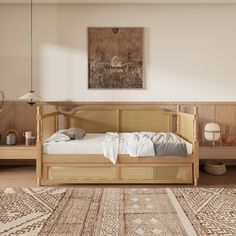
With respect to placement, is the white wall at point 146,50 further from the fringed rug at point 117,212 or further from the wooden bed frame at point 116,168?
the fringed rug at point 117,212

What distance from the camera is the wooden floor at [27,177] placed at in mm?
3311

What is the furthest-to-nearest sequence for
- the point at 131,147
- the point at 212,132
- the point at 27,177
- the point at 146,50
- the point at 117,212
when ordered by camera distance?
the point at 146,50, the point at 212,132, the point at 27,177, the point at 131,147, the point at 117,212

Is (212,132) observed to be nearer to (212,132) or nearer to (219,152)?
(212,132)

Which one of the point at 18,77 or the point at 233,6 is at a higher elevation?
the point at 233,6

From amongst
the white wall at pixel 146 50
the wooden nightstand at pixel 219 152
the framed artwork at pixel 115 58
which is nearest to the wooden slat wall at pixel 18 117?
the white wall at pixel 146 50

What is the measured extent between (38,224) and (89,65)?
269 cm

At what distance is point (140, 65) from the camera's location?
413 cm

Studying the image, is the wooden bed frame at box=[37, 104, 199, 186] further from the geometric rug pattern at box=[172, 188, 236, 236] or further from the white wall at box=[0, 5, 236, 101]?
the white wall at box=[0, 5, 236, 101]

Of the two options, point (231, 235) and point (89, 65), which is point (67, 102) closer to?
point (89, 65)

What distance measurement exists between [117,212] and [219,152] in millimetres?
2099

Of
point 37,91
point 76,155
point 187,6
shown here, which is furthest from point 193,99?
point 37,91

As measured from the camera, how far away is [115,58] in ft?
13.6

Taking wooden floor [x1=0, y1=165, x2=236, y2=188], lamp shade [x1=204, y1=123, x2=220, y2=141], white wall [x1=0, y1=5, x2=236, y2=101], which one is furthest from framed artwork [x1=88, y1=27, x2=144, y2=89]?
wooden floor [x1=0, y1=165, x2=236, y2=188]

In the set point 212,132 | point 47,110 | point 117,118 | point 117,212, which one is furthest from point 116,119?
point 117,212
